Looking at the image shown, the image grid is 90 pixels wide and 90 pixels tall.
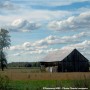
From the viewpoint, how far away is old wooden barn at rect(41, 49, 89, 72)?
242ft

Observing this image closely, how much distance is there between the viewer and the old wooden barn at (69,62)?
73.6 meters

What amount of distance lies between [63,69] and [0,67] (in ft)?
85.3

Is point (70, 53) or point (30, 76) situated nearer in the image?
point (30, 76)

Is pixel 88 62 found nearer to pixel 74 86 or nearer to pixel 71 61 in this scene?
pixel 71 61

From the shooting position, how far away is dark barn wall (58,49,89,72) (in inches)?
2891

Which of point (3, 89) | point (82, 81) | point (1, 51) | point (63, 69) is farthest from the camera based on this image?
point (1, 51)

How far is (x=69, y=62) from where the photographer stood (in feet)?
245

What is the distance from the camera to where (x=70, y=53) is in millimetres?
75750

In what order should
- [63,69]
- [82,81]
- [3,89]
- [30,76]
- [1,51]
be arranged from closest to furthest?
[3,89] < [82,81] < [30,76] < [63,69] < [1,51]

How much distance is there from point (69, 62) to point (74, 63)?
0.98m

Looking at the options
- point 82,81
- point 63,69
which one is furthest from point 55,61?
point 82,81

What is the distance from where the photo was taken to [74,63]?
74812mm

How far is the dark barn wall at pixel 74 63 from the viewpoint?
73.4m

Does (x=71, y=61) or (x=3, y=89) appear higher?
(x=71, y=61)
